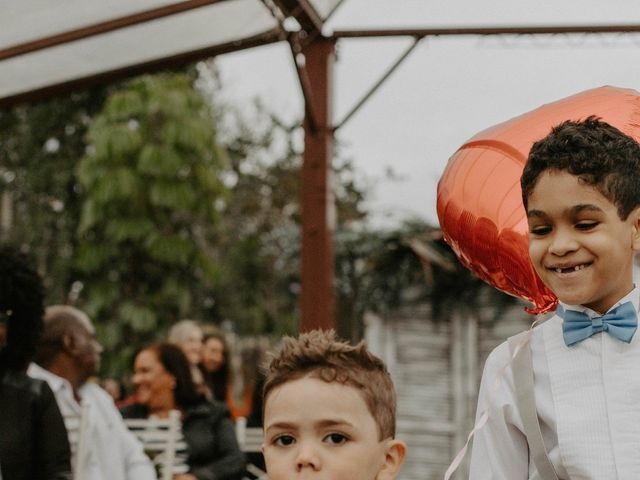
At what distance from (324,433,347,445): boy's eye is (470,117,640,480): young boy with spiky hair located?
0.91 feet

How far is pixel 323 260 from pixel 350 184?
36.9ft

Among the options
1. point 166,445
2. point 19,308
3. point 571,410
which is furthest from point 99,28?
point 571,410

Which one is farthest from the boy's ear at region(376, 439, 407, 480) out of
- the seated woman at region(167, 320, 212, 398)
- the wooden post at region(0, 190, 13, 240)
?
the wooden post at region(0, 190, 13, 240)

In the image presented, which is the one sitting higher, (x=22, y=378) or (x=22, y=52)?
(x=22, y=52)

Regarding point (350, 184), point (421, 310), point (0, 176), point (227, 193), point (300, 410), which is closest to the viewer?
point (300, 410)

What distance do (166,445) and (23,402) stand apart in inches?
59.3

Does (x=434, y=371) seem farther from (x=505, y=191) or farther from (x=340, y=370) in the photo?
(x=340, y=370)

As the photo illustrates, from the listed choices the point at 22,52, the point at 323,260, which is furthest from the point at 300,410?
the point at 323,260

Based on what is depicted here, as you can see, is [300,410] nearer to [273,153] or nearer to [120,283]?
[120,283]

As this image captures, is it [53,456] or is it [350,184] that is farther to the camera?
[350,184]

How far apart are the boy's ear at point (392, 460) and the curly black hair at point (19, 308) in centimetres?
154

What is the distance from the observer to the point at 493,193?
2129 millimetres

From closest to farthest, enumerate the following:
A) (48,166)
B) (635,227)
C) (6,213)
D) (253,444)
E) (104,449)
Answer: (635,227), (104,449), (253,444), (48,166), (6,213)

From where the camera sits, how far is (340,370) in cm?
171
